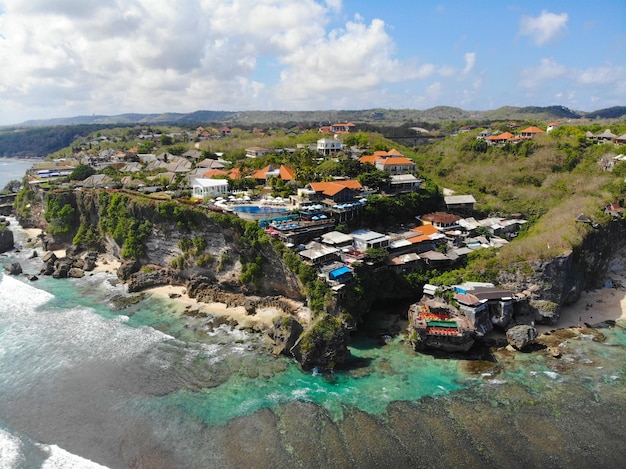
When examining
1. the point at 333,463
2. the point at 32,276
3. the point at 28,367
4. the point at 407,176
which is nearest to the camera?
the point at 333,463

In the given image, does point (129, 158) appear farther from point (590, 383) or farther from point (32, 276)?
point (590, 383)

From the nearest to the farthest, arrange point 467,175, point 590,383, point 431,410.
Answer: point 431,410
point 590,383
point 467,175

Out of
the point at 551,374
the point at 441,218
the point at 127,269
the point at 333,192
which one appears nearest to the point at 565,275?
the point at 551,374

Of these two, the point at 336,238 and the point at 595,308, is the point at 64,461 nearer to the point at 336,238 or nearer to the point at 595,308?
the point at 336,238

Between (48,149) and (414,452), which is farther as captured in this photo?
(48,149)

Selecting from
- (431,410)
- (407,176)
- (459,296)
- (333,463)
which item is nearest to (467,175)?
(407,176)

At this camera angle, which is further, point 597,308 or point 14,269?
point 14,269

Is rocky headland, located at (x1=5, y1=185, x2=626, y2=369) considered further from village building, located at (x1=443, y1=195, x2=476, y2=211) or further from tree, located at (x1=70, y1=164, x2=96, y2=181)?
village building, located at (x1=443, y1=195, x2=476, y2=211)

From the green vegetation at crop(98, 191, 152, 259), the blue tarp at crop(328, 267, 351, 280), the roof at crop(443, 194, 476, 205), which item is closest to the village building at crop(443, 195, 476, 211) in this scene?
the roof at crop(443, 194, 476, 205)
